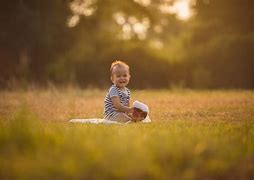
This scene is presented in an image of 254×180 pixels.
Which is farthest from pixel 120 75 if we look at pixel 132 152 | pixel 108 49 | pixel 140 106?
pixel 108 49

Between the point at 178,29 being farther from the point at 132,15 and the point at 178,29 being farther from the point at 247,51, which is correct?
the point at 247,51

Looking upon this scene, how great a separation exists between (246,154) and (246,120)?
305 centimetres

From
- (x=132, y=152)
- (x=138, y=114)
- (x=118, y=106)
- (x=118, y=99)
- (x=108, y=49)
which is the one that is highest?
(x=108, y=49)

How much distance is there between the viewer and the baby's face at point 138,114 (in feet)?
28.7

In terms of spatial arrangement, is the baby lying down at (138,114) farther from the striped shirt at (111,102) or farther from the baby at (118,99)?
the striped shirt at (111,102)

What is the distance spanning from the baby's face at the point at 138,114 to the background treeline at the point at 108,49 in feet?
35.4

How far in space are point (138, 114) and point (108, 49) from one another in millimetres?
13204

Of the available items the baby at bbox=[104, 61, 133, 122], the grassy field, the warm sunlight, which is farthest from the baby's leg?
the warm sunlight

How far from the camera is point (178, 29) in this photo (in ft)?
98.1

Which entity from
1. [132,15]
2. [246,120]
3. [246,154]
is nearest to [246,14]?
[132,15]

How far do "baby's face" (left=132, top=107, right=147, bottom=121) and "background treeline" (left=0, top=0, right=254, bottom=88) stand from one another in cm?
1078

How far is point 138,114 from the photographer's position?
8773 millimetres

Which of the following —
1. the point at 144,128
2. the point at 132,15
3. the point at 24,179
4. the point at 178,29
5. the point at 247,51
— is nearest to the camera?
the point at 24,179

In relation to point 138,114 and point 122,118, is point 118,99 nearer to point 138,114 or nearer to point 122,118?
point 122,118
